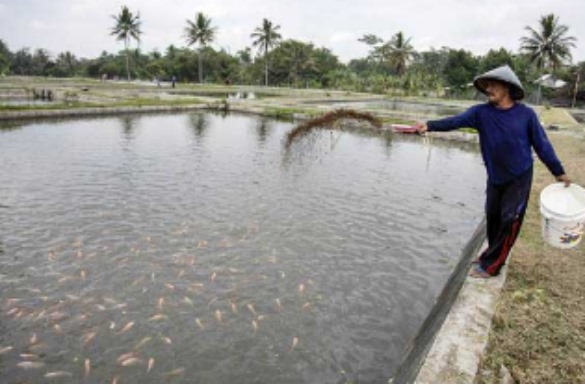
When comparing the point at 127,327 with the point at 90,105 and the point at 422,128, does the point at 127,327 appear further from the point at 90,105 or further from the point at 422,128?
the point at 90,105

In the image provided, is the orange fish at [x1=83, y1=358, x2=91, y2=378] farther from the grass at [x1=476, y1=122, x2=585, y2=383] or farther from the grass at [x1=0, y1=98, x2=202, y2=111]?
the grass at [x1=0, y1=98, x2=202, y2=111]

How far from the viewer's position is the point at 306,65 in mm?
61750

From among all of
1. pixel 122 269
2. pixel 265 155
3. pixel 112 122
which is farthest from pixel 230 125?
pixel 122 269

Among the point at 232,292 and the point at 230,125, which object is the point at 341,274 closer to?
the point at 232,292

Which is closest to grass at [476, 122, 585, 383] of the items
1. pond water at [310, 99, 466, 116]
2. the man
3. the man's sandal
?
the man's sandal

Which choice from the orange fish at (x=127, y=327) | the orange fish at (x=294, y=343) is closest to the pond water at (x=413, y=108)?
the orange fish at (x=294, y=343)

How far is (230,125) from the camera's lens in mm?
22703

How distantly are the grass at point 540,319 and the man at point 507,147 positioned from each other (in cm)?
57

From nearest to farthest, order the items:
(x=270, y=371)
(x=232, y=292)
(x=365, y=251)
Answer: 1. (x=270, y=371)
2. (x=232, y=292)
3. (x=365, y=251)

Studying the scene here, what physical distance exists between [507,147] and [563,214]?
96 cm

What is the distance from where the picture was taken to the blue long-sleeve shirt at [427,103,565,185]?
4355mm

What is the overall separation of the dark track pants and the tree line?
52.2 metres

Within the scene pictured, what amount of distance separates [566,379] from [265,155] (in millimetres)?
12680

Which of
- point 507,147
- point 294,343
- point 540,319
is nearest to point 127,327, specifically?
point 294,343
